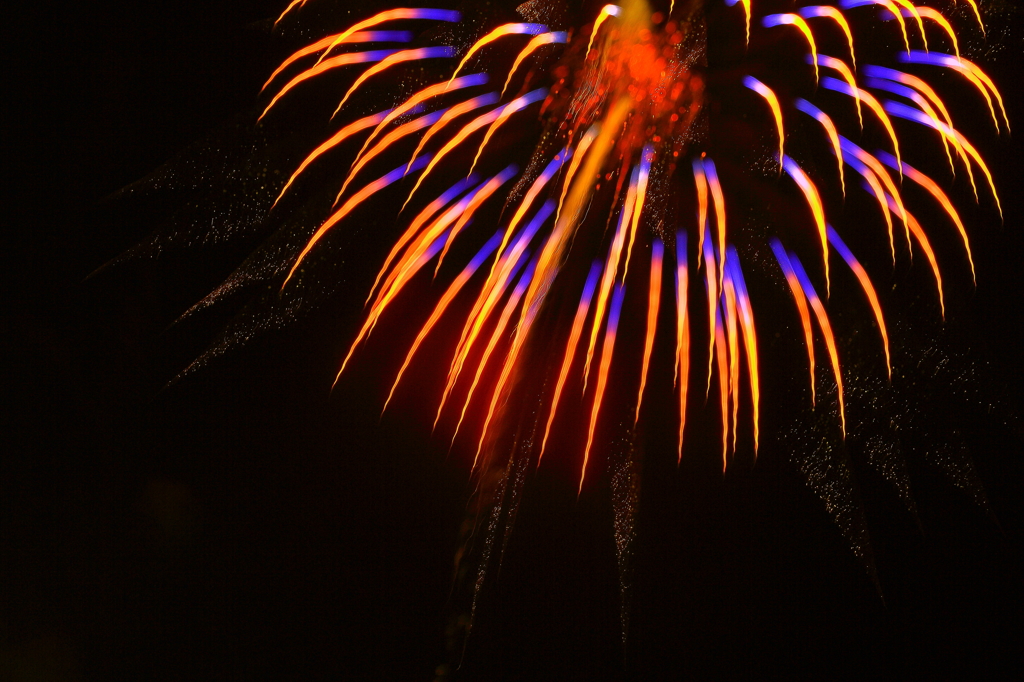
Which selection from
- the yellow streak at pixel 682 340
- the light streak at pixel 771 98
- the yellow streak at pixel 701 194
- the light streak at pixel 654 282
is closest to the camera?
the light streak at pixel 771 98

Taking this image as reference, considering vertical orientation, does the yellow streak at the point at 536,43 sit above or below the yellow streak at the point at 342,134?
above

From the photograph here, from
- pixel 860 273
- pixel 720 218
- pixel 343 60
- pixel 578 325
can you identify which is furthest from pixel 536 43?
pixel 860 273

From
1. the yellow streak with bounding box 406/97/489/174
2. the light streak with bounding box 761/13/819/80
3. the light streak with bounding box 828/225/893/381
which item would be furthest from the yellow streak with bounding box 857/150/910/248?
the yellow streak with bounding box 406/97/489/174

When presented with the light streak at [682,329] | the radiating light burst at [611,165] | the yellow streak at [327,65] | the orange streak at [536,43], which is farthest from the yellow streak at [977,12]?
the yellow streak at [327,65]

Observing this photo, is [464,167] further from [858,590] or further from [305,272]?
[858,590]

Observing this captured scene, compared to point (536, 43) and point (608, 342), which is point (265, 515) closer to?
point (608, 342)

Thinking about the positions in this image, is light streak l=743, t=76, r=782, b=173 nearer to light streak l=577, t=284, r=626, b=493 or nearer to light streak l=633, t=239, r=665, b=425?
light streak l=633, t=239, r=665, b=425

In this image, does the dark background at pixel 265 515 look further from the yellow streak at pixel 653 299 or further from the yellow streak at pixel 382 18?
the yellow streak at pixel 653 299
